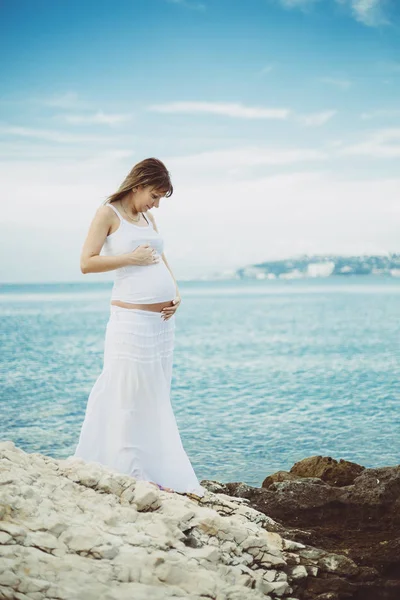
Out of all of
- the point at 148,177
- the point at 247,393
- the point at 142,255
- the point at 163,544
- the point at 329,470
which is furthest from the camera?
the point at 247,393

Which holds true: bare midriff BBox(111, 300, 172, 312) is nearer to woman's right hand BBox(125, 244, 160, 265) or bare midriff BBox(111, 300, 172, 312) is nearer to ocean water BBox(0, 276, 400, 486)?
woman's right hand BBox(125, 244, 160, 265)

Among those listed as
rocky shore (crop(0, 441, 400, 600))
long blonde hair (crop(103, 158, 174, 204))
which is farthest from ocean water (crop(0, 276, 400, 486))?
long blonde hair (crop(103, 158, 174, 204))

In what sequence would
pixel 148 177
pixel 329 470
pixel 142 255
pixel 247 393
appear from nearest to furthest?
pixel 148 177 < pixel 142 255 < pixel 329 470 < pixel 247 393

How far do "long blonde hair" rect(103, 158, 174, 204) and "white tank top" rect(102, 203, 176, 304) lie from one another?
0.19 metres

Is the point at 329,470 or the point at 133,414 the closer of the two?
the point at 133,414

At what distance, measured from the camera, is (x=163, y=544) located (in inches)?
152

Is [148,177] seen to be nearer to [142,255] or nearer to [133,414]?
[142,255]

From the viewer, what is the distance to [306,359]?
1054 inches

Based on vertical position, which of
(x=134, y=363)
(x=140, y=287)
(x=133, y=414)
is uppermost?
(x=140, y=287)

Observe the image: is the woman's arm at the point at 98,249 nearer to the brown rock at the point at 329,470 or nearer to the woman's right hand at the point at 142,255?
the woman's right hand at the point at 142,255

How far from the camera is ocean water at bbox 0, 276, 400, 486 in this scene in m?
11.9

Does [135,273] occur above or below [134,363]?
above

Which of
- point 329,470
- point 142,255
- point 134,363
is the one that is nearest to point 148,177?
point 142,255

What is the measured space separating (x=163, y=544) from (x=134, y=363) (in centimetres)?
149
